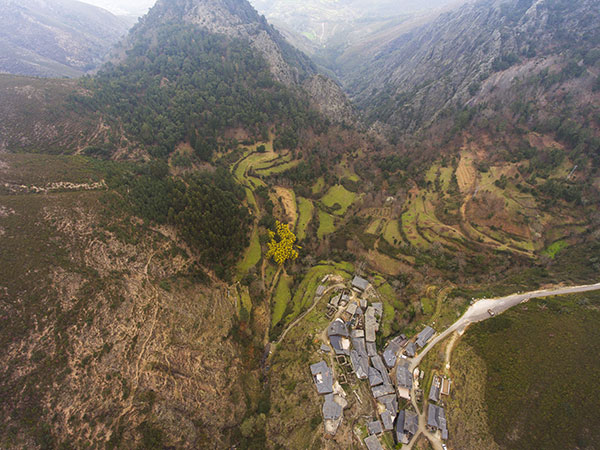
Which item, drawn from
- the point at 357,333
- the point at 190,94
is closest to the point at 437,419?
the point at 357,333

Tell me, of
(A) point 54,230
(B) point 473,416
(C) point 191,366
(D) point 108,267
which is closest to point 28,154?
(A) point 54,230

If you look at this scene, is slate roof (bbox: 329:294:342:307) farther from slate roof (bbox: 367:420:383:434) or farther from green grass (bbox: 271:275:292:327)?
slate roof (bbox: 367:420:383:434)

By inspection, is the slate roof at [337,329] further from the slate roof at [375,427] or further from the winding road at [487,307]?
the slate roof at [375,427]

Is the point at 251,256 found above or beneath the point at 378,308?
above

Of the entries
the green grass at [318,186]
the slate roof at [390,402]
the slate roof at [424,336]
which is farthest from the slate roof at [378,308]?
the green grass at [318,186]

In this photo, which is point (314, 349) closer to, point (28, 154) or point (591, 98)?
point (28, 154)

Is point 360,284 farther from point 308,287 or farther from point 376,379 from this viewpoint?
point 376,379
